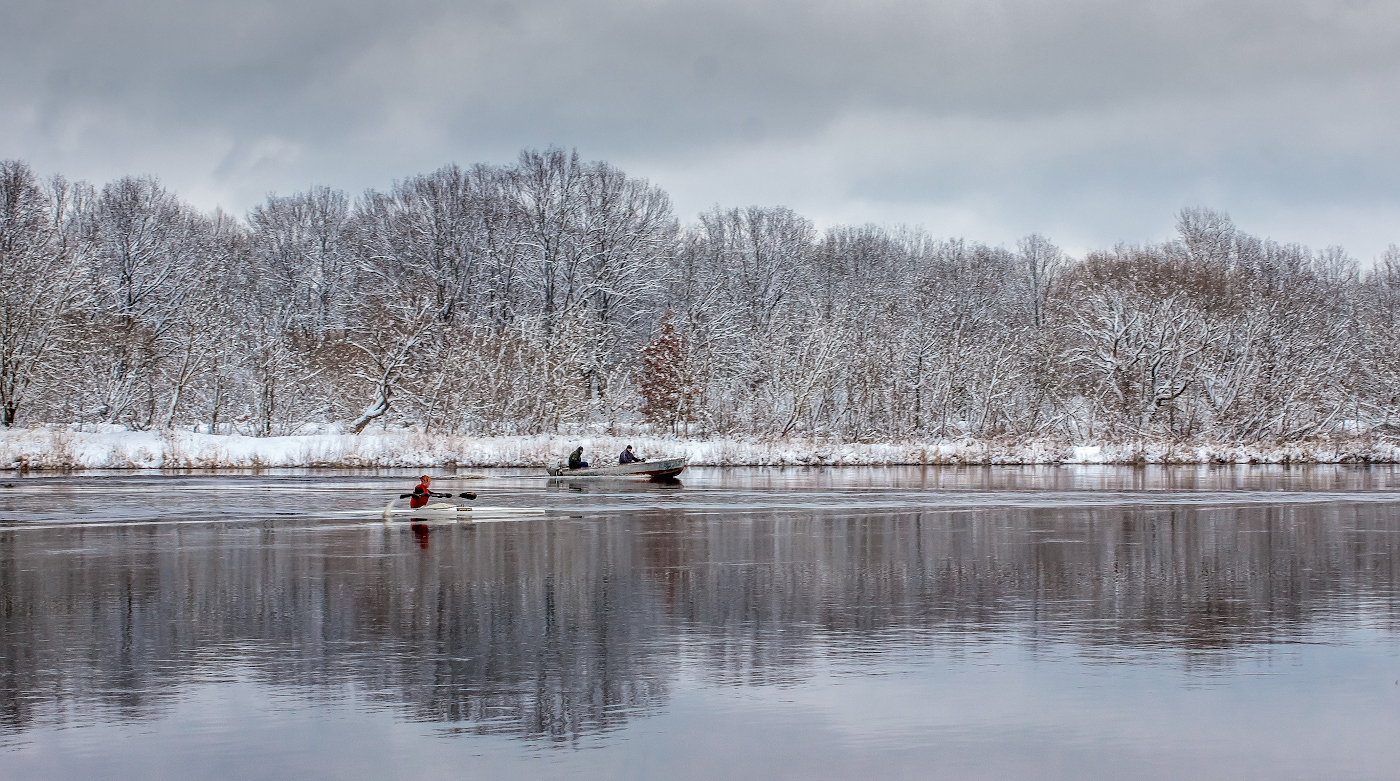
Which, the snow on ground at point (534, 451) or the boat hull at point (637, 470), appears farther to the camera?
the snow on ground at point (534, 451)

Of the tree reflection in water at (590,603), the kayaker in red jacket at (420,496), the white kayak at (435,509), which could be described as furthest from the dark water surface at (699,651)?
the kayaker in red jacket at (420,496)

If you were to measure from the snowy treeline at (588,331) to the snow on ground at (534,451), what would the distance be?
3.43 m

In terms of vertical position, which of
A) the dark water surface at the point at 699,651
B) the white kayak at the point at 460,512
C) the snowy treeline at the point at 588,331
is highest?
the snowy treeline at the point at 588,331

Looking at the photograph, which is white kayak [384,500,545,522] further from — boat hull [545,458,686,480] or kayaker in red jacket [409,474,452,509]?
boat hull [545,458,686,480]

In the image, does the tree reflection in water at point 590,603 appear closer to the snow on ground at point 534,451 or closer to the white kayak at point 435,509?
the white kayak at point 435,509

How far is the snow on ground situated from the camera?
4928cm

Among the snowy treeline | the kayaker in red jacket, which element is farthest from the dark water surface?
the snowy treeline

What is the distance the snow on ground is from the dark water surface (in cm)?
2385

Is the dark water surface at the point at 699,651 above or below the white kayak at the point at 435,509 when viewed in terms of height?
below

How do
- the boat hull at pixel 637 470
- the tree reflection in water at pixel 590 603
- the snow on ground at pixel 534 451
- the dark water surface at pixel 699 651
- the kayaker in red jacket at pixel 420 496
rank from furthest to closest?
1. the snow on ground at pixel 534 451
2. the boat hull at pixel 637 470
3. the kayaker in red jacket at pixel 420 496
4. the tree reflection in water at pixel 590 603
5. the dark water surface at pixel 699 651

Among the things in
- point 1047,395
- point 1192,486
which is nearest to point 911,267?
point 1047,395

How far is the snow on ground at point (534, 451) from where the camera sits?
4928cm

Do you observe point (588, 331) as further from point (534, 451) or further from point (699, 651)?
point (699, 651)

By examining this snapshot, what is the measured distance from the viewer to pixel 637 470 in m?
44.8
